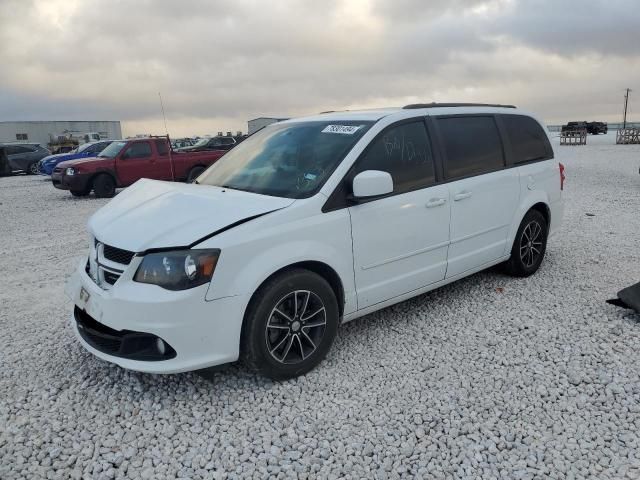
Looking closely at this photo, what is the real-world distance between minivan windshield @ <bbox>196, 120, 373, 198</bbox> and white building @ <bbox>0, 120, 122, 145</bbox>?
50.3 metres

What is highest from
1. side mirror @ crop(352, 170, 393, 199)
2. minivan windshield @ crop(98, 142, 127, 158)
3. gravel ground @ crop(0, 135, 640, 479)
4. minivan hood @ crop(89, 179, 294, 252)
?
minivan windshield @ crop(98, 142, 127, 158)

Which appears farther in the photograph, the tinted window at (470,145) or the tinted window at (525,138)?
the tinted window at (525,138)

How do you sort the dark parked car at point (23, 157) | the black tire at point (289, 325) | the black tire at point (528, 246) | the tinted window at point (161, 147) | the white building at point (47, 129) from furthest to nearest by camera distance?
the white building at point (47, 129) < the dark parked car at point (23, 157) < the tinted window at point (161, 147) < the black tire at point (528, 246) < the black tire at point (289, 325)

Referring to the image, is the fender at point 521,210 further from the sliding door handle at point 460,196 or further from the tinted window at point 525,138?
the sliding door handle at point 460,196

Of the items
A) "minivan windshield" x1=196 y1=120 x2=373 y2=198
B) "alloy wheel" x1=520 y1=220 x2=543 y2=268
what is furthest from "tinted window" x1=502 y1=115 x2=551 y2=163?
"minivan windshield" x1=196 y1=120 x2=373 y2=198

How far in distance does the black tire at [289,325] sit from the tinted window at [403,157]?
91 cm

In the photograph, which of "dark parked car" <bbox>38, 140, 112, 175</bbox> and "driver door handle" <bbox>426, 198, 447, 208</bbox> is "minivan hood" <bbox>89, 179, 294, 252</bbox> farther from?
"dark parked car" <bbox>38, 140, 112, 175</bbox>

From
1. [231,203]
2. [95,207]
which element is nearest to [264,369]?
[231,203]

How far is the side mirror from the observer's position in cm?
328

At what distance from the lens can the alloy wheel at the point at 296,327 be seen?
10.4ft

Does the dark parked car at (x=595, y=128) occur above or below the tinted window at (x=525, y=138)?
above

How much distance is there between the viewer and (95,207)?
12.1 m

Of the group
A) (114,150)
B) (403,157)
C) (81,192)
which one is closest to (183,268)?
(403,157)

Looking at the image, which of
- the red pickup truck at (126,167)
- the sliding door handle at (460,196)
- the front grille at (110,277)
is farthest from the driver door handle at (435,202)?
the red pickup truck at (126,167)
